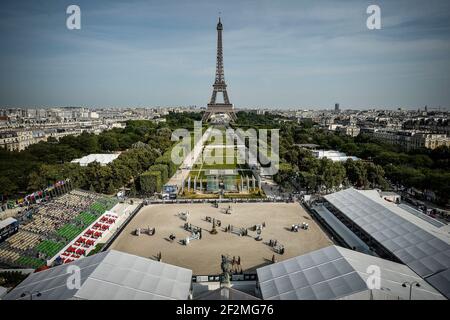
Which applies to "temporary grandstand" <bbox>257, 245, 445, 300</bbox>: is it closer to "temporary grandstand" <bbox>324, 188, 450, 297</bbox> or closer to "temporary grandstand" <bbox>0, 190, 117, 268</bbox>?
"temporary grandstand" <bbox>324, 188, 450, 297</bbox>

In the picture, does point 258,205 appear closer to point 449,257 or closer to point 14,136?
point 449,257

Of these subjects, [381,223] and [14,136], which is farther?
[14,136]

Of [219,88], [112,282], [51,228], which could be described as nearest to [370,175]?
[51,228]

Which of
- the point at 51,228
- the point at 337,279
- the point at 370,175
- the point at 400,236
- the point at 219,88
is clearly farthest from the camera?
the point at 219,88

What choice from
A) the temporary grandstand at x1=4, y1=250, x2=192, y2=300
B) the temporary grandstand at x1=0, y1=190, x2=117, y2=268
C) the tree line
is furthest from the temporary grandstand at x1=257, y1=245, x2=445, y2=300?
the tree line

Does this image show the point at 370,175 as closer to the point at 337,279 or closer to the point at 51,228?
the point at 337,279
